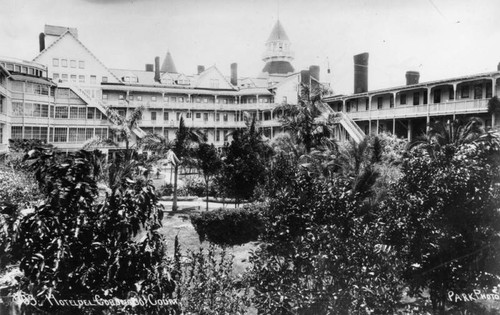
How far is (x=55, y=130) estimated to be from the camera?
44094 millimetres

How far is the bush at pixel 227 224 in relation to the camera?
20109 millimetres

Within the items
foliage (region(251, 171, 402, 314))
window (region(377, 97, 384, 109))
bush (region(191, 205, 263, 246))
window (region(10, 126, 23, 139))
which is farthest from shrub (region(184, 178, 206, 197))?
foliage (region(251, 171, 402, 314))

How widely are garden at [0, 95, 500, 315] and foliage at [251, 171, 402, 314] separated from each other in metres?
0.02

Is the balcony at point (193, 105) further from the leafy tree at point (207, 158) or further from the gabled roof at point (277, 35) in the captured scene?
the gabled roof at point (277, 35)

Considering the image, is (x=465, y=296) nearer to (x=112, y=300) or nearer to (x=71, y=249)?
(x=112, y=300)

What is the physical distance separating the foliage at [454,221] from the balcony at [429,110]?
2506cm

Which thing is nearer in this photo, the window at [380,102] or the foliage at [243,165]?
the foliage at [243,165]

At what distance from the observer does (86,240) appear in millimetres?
6473

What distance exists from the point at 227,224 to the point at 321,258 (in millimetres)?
12653

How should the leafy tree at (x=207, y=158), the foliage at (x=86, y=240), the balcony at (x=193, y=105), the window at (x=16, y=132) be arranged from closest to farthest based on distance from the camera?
1. the foliage at (x=86, y=240)
2. the leafy tree at (x=207, y=158)
3. the window at (x=16, y=132)
4. the balcony at (x=193, y=105)

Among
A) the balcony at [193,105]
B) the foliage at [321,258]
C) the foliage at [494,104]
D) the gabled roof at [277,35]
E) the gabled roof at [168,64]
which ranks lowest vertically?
the foliage at [321,258]

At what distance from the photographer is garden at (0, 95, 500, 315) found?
626 cm

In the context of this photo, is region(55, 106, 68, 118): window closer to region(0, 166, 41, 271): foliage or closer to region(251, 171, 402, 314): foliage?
region(0, 166, 41, 271): foliage

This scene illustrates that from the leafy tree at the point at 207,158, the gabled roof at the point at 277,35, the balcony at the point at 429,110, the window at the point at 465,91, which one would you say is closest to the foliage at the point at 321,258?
the leafy tree at the point at 207,158
